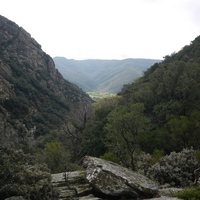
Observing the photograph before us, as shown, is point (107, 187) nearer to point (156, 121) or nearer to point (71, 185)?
point (71, 185)

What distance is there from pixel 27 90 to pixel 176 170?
8056 centimetres

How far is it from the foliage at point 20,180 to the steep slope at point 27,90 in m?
42.1

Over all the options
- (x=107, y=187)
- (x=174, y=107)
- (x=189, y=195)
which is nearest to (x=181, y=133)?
(x=174, y=107)

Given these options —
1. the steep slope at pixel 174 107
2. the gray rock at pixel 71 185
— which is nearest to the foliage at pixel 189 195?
the gray rock at pixel 71 185

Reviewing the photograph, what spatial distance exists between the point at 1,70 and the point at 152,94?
193ft

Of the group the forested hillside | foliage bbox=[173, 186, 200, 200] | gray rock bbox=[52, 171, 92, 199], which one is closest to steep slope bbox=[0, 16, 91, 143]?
the forested hillside

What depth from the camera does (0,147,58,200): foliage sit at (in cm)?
1018

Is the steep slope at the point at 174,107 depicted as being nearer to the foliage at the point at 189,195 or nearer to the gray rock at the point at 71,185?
the gray rock at the point at 71,185

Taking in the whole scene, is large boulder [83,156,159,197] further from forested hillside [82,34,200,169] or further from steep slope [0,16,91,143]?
steep slope [0,16,91,143]

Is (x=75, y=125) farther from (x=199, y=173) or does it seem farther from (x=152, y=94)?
(x=199, y=173)

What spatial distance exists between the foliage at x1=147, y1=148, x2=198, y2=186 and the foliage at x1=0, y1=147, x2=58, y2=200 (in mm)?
A: 8234

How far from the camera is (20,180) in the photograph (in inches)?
434

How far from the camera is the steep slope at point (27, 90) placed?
7194 cm

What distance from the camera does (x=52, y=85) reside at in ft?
372
